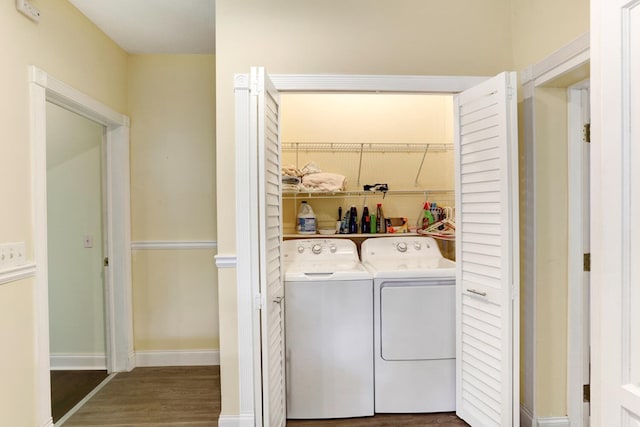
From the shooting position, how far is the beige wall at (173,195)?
2988 mm

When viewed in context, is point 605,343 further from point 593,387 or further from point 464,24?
point 464,24

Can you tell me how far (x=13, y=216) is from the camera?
179 cm

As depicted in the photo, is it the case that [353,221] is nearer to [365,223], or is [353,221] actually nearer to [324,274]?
[365,223]

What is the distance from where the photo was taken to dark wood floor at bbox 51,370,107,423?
2.41 m

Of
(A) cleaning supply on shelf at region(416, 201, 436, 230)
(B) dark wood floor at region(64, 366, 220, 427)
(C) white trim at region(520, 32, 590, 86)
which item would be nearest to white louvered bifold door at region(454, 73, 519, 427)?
(C) white trim at region(520, 32, 590, 86)

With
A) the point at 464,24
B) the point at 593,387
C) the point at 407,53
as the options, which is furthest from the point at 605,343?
the point at 464,24

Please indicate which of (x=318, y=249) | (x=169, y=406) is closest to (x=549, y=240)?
(x=318, y=249)

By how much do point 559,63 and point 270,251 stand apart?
172cm

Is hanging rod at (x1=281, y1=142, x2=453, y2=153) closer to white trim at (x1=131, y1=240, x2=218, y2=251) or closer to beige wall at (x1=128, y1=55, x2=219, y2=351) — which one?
beige wall at (x1=128, y1=55, x2=219, y2=351)

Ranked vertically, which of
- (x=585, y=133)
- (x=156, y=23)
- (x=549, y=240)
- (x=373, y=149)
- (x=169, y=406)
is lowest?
(x=169, y=406)

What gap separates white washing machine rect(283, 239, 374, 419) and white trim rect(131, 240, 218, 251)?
1109 mm

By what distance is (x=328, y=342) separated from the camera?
221 cm

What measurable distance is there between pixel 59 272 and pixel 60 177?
2.45ft

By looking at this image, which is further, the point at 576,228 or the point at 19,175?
the point at 576,228
